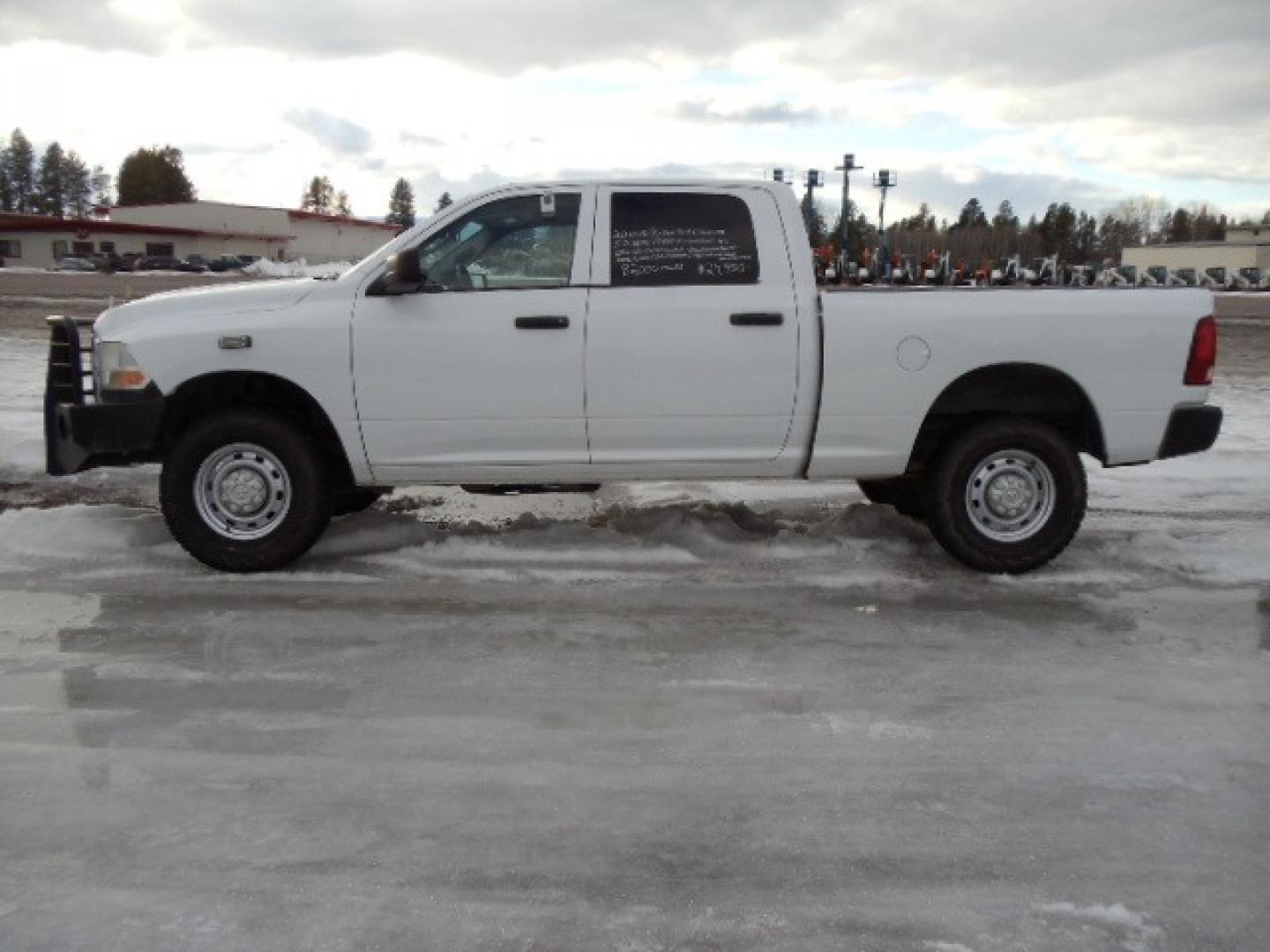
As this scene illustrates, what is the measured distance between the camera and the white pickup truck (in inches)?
223

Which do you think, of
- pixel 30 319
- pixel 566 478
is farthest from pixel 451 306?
pixel 30 319

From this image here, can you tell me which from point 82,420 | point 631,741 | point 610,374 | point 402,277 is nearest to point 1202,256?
point 610,374

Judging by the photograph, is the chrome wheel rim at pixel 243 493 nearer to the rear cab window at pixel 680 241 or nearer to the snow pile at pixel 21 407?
the rear cab window at pixel 680 241

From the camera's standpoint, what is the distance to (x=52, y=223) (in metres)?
85.4

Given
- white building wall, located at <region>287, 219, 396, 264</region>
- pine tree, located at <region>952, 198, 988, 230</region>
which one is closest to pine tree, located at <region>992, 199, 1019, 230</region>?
pine tree, located at <region>952, 198, 988, 230</region>

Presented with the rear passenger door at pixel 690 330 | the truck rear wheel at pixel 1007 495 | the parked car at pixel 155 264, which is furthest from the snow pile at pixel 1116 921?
the parked car at pixel 155 264

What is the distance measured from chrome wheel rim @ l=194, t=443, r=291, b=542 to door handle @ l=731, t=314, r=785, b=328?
8.15 feet

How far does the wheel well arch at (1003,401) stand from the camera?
585cm

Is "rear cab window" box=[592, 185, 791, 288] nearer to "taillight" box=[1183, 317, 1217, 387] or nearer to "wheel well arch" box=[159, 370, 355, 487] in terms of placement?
"wheel well arch" box=[159, 370, 355, 487]

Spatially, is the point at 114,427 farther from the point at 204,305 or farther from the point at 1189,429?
the point at 1189,429

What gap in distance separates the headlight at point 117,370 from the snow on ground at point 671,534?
1002mm

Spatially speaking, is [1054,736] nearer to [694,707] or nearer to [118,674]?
[694,707]

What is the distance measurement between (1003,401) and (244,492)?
4.03 meters

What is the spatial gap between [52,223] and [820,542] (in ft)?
307
